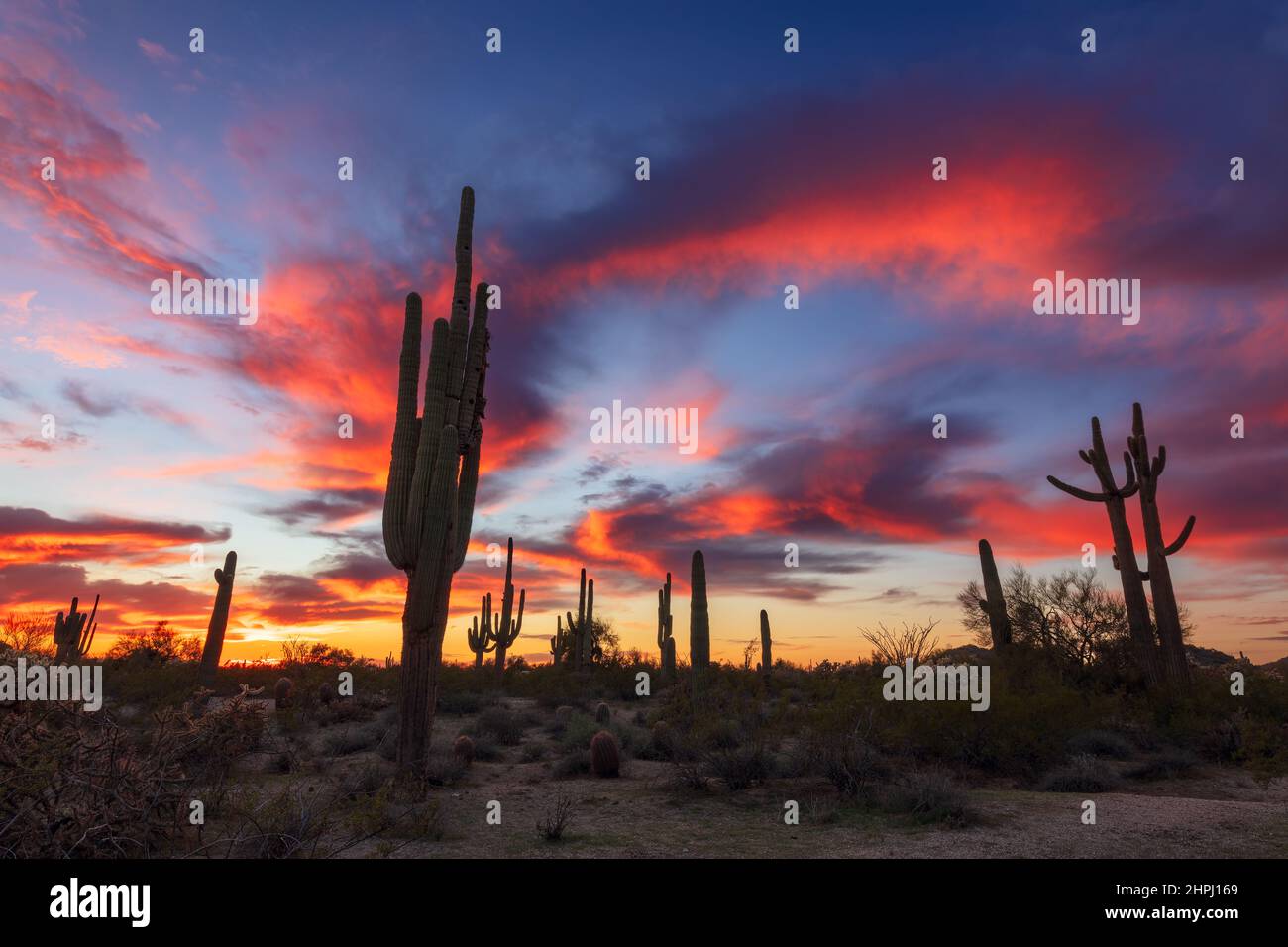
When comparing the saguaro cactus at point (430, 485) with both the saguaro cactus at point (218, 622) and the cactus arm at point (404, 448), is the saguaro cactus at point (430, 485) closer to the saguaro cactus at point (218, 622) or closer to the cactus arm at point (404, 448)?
the cactus arm at point (404, 448)

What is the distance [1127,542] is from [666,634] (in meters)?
17.7

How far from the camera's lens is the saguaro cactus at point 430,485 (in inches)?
459

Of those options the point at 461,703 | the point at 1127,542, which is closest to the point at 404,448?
the point at 461,703

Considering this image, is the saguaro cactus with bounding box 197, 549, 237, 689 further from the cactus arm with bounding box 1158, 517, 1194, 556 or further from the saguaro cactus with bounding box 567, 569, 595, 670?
the cactus arm with bounding box 1158, 517, 1194, 556

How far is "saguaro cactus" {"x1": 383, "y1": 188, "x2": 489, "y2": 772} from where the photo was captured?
11.6m

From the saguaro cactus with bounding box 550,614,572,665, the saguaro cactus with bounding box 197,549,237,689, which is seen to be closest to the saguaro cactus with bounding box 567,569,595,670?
the saguaro cactus with bounding box 550,614,572,665

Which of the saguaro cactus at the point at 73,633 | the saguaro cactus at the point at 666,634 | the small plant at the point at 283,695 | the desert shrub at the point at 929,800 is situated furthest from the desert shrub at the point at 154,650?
the desert shrub at the point at 929,800

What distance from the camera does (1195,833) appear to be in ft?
25.8

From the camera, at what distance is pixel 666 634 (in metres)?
30.9

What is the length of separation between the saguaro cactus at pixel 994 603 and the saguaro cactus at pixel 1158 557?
304 cm

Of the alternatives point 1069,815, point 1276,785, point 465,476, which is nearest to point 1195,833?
point 1069,815

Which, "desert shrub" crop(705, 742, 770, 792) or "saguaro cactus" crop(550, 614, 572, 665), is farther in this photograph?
"saguaro cactus" crop(550, 614, 572, 665)

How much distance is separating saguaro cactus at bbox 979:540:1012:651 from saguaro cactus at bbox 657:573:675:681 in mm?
13291
